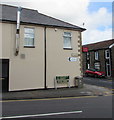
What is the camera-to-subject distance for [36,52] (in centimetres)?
1212

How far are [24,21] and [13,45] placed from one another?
88.3 inches

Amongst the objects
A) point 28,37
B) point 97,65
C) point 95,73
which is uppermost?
point 28,37

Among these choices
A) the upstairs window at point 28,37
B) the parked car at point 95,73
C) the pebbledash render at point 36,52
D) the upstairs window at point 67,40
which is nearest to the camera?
the pebbledash render at point 36,52

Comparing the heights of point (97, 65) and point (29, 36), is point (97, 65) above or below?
below

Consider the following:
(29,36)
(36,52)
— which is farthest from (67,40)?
(29,36)

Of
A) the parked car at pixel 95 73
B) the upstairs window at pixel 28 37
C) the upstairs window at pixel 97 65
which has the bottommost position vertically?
the parked car at pixel 95 73

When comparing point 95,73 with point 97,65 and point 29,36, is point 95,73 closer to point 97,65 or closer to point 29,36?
point 97,65

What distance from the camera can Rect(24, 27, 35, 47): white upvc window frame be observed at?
472 inches

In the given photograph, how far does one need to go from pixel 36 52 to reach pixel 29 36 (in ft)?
4.95

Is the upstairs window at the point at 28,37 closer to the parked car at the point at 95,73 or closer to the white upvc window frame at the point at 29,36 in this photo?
the white upvc window frame at the point at 29,36

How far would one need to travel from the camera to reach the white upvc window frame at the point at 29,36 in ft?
39.3

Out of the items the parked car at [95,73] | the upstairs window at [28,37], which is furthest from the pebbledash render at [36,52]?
the parked car at [95,73]

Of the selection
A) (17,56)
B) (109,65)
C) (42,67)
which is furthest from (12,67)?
(109,65)

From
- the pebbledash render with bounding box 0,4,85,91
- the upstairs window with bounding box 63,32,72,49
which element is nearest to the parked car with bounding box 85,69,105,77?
the pebbledash render with bounding box 0,4,85,91
